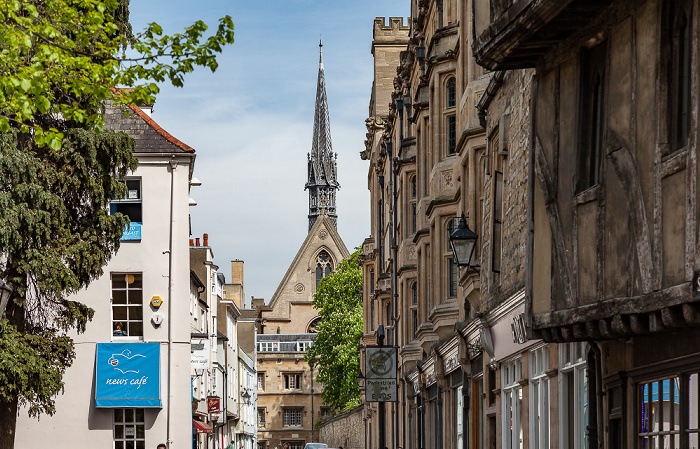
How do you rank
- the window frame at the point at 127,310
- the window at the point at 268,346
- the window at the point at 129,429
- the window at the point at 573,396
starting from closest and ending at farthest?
the window at the point at 573,396, the window at the point at 129,429, the window frame at the point at 127,310, the window at the point at 268,346

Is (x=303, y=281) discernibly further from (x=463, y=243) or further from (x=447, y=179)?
(x=463, y=243)

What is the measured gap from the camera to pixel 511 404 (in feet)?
57.9

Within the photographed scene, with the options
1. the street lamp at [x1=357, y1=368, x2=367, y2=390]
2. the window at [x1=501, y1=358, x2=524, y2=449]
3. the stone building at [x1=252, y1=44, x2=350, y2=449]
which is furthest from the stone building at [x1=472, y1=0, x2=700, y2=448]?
the stone building at [x1=252, y1=44, x2=350, y2=449]

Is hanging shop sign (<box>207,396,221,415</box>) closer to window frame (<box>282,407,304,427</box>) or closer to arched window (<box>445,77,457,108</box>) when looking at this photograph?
arched window (<box>445,77,457,108</box>)

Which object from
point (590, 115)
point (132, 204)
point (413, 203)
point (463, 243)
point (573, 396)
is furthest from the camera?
point (413, 203)

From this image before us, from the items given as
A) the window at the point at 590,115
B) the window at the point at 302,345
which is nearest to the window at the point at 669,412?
the window at the point at 590,115

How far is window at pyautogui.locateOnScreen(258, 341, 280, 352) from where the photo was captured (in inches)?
4609

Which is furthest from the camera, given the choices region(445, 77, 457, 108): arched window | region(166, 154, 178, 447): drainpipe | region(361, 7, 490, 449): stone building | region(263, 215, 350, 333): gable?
region(263, 215, 350, 333): gable

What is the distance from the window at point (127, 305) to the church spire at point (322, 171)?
11058cm

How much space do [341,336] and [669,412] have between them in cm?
6438

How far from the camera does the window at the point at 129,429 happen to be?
1166 inches

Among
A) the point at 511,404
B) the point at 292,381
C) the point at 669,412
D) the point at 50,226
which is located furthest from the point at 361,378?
the point at 292,381

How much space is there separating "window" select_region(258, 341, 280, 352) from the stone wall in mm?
22401

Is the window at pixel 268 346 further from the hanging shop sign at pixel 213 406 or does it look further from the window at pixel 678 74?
the window at pixel 678 74
